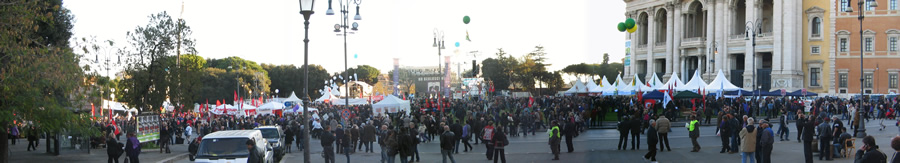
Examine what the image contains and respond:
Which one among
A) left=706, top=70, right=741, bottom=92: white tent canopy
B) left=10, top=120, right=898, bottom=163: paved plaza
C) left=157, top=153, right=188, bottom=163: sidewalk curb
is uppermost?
left=706, top=70, right=741, bottom=92: white tent canopy

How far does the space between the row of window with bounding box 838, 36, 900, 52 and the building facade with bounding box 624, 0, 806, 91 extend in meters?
2.90

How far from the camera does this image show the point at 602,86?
5069 cm

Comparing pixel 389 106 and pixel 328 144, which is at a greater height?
pixel 389 106

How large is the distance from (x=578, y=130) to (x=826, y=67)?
121ft

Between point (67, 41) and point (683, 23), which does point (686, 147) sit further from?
point (683, 23)

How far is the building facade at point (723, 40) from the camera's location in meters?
58.2

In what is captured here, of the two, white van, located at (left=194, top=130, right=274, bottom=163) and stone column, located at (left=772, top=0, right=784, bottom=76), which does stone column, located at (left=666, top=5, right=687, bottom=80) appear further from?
white van, located at (left=194, top=130, right=274, bottom=163)

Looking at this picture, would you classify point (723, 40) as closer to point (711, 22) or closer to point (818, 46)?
point (711, 22)

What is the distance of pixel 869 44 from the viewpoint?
56.4 meters

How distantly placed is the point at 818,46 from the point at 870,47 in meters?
3.53

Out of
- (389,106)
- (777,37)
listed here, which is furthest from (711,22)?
(389,106)

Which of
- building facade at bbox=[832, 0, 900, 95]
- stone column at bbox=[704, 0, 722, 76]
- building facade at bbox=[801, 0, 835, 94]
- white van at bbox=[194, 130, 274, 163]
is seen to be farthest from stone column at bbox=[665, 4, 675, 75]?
white van at bbox=[194, 130, 274, 163]

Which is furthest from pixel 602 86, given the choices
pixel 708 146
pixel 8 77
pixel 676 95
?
pixel 8 77

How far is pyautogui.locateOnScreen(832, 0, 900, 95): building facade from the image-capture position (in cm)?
5522
